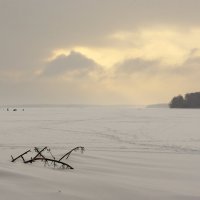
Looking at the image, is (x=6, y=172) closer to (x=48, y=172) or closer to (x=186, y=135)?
(x=48, y=172)

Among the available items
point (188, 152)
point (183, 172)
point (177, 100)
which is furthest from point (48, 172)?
point (177, 100)

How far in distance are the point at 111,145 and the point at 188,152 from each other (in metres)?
1.89

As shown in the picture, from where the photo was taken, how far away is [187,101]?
230ft

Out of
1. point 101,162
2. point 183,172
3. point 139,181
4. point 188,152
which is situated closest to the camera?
point 139,181

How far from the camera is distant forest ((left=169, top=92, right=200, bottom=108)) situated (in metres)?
67.8

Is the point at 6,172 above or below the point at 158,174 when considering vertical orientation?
above

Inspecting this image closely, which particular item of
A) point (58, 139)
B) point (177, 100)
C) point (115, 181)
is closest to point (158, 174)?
point (115, 181)

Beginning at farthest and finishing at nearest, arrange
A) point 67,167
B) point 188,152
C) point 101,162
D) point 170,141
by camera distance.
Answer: point 170,141, point 188,152, point 101,162, point 67,167

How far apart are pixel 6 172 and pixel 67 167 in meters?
1.09

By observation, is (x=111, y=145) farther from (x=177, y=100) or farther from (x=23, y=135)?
(x=177, y=100)

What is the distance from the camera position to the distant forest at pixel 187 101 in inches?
2667

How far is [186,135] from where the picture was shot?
11102mm

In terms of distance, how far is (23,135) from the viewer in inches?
429

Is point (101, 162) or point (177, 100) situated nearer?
point (101, 162)
